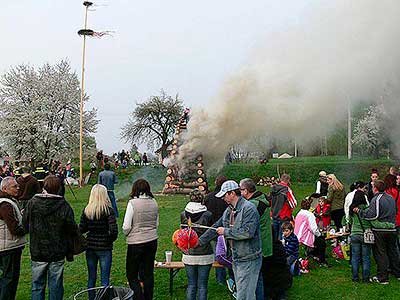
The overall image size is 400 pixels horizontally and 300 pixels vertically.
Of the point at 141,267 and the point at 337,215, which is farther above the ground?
the point at 337,215

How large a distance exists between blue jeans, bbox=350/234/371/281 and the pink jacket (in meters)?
0.99

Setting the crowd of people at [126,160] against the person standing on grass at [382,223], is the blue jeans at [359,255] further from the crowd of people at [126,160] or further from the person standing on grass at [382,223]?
the crowd of people at [126,160]

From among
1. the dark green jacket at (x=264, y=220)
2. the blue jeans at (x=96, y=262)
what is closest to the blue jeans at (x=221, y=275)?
the dark green jacket at (x=264, y=220)

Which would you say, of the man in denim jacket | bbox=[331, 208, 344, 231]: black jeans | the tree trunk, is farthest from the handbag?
the tree trunk

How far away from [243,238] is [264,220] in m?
1.06

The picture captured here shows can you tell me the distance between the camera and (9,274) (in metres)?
7.09

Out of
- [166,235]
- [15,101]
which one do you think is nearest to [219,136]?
[166,235]

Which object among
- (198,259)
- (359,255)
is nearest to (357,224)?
(359,255)

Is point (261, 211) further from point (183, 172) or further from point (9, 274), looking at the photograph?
Answer: point (183, 172)

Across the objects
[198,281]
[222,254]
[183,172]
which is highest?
[183,172]

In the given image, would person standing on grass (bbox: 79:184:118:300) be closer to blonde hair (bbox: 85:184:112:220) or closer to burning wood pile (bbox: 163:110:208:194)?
blonde hair (bbox: 85:184:112:220)

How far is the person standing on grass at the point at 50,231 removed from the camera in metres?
6.45

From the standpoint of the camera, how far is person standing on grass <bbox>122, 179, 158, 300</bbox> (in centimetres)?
709

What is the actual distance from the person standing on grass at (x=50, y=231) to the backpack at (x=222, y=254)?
8.23 ft
